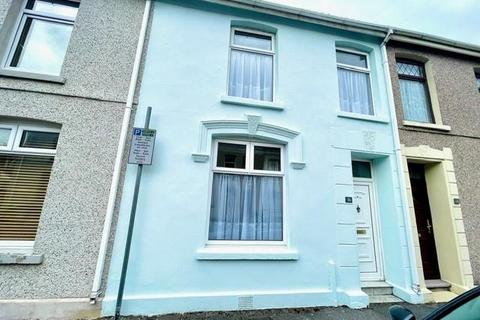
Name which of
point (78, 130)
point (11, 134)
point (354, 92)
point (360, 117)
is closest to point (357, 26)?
point (354, 92)

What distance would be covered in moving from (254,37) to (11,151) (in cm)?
502

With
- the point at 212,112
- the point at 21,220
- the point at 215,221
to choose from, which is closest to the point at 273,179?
the point at 215,221

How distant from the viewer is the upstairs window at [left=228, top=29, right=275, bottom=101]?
4871 millimetres

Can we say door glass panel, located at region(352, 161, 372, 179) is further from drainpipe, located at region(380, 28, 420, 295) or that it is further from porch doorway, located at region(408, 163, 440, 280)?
porch doorway, located at region(408, 163, 440, 280)

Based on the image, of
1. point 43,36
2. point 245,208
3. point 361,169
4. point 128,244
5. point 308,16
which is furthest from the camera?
point 361,169

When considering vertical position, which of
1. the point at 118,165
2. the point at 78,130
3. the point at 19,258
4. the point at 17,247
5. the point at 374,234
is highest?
the point at 78,130

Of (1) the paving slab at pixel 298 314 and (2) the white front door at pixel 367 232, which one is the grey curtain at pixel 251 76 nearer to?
(2) the white front door at pixel 367 232

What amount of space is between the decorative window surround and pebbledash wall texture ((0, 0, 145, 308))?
1455 millimetres

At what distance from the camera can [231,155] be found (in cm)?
446

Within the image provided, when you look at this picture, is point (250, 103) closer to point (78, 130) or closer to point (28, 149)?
point (78, 130)

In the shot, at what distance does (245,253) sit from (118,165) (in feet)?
8.39

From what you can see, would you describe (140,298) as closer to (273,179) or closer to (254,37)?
(273,179)

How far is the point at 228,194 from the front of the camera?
4.29 meters

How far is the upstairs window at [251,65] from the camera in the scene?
4871 millimetres
